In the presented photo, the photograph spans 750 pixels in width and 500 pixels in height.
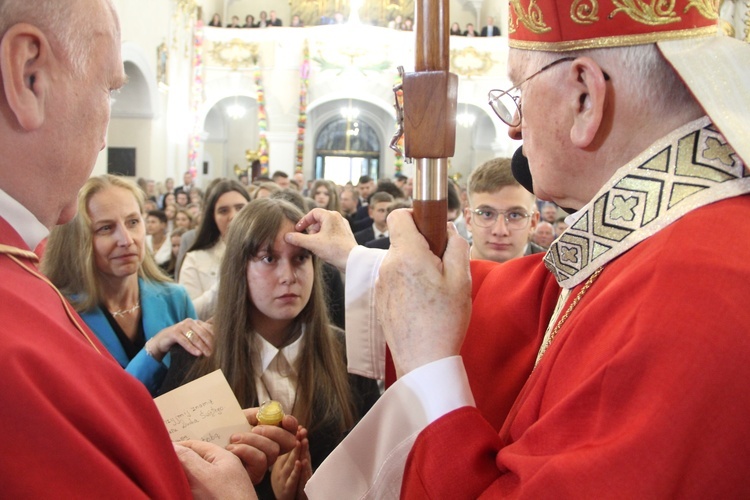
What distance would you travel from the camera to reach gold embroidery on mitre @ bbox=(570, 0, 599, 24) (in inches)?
41.8

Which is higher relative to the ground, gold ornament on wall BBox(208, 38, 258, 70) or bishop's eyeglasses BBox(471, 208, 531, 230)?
gold ornament on wall BBox(208, 38, 258, 70)

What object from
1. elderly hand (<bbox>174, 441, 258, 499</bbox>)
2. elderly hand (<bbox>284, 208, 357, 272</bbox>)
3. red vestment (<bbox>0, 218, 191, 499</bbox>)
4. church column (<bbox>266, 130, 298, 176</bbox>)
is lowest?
elderly hand (<bbox>174, 441, 258, 499</bbox>)

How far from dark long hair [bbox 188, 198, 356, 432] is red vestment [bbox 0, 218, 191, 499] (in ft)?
3.30

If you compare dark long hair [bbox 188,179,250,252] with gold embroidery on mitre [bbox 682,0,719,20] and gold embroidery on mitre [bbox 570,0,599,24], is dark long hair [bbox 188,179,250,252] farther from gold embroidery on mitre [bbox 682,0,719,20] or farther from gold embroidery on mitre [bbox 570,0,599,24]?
gold embroidery on mitre [bbox 682,0,719,20]

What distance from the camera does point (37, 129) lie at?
898 mm

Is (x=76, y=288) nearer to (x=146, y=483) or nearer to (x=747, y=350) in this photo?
(x=146, y=483)

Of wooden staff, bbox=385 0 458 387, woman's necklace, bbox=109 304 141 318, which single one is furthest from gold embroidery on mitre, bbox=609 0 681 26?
woman's necklace, bbox=109 304 141 318

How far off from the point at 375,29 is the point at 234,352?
51.3ft

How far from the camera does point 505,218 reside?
3047 millimetres

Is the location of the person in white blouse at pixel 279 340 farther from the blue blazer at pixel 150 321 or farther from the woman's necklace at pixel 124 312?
the woman's necklace at pixel 124 312

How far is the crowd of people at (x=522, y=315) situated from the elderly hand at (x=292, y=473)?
0.26 metres

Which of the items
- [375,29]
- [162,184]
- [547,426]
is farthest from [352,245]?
[375,29]

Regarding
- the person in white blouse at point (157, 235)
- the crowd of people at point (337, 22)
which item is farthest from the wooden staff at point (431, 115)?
the crowd of people at point (337, 22)

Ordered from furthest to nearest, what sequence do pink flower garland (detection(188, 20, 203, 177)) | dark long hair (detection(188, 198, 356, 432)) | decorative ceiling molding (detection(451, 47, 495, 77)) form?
decorative ceiling molding (detection(451, 47, 495, 77)) → pink flower garland (detection(188, 20, 203, 177)) → dark long hair (detection(188, 198, 356, 432))
